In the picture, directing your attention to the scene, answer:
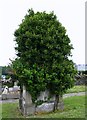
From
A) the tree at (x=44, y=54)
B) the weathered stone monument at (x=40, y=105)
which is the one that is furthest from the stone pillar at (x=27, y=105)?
the tree at (x=44, y=54)

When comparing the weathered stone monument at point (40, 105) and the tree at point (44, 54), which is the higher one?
the tree at point (44, 54)

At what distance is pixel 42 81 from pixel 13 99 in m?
8.18

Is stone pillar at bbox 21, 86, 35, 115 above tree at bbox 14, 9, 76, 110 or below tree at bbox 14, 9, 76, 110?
below

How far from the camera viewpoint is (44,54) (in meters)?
12.8

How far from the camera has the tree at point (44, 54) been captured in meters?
12.7

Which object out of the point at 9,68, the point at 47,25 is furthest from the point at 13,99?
the point at 47,25

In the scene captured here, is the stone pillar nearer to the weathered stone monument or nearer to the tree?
the weathered stone monument

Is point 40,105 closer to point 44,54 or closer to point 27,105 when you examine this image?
point 27,105

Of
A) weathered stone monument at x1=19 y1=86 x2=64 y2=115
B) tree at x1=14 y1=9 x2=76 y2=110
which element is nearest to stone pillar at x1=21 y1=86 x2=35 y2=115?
weathered stone monument at x1=19 y1=86 x2=64 y2=115

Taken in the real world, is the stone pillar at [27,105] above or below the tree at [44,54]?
below

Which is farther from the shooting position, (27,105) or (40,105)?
(40,105)

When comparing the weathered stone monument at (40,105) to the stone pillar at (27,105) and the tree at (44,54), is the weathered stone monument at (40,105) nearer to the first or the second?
the stone pillar at (27,105)

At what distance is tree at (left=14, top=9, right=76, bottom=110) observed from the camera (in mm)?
12695

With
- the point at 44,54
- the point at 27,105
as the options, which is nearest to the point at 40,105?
the point at 27,105
